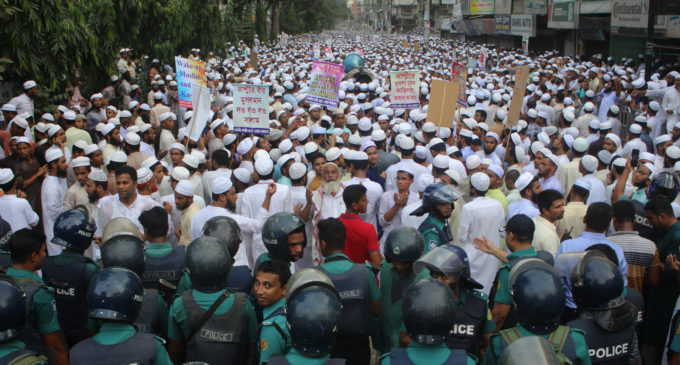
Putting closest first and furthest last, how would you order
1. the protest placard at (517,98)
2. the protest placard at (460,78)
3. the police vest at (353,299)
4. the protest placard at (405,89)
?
the police vest at (353,299), the protest placard at (517,98), the protest placard at (405,89), the protest placard at (460,78)

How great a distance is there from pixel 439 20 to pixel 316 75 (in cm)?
7306

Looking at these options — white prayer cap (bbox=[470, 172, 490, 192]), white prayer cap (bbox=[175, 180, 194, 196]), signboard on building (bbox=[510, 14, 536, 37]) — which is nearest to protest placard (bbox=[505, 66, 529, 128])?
white prayer cap (bbox=[470, 172, 490, 192])

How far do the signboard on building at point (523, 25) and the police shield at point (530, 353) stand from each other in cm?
2975

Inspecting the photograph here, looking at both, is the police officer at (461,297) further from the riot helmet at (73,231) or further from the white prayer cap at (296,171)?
the white prayer cap at (296,171)

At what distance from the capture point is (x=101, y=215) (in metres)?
6.04

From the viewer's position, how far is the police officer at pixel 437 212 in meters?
4.91

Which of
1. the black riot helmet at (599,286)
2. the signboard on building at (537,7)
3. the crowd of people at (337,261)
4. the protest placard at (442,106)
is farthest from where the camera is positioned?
the signboard on building at (537,7)

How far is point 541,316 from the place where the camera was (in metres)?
2.99

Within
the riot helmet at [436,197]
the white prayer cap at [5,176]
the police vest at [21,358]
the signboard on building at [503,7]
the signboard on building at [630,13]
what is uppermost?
the signboard on building at [503,7]

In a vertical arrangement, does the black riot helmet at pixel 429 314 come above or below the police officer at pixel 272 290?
above

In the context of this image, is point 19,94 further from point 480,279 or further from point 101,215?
point 480,279

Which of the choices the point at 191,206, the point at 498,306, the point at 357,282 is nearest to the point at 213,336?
the point at 357,282

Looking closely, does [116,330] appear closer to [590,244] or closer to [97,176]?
[590,244]

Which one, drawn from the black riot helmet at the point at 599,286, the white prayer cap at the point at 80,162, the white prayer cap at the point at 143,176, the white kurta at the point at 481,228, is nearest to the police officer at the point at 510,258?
the black riot helmet at the point at 599,286
